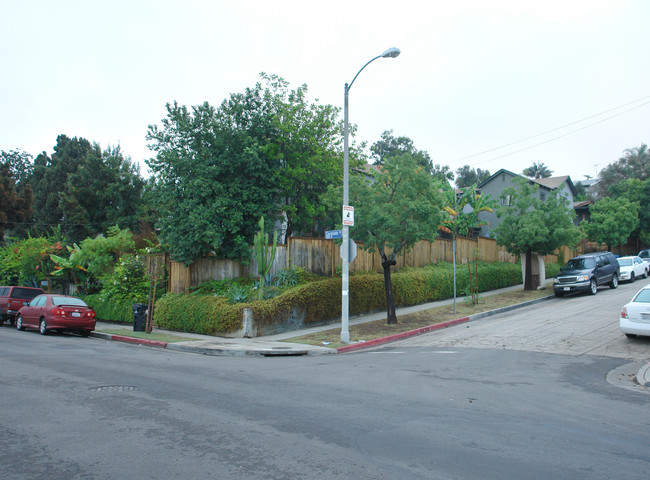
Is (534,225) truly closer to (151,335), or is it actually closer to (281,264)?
(281,264)

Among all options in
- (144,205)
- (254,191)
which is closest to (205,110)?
(254,191)

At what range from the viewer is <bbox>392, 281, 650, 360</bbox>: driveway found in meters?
12.4

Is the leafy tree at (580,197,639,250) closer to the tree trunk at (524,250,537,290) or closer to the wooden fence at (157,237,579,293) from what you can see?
the tree trunk at (524,250,537,290)

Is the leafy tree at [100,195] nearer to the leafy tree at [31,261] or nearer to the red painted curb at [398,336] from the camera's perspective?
the leafy tree at [31,261]

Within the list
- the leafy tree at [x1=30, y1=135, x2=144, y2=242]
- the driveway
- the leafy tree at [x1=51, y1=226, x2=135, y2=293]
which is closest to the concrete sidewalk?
the driveway

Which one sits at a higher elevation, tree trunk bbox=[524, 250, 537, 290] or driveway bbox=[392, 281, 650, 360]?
tree trunk bbox=[524, 250, 537, 290]

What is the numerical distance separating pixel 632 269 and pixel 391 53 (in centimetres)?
2242

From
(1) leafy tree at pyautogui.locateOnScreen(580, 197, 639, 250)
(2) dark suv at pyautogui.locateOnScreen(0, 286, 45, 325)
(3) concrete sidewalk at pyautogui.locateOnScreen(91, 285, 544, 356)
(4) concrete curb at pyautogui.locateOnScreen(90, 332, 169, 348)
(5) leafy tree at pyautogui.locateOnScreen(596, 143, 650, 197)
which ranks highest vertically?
(5) leafy tree at pyautogui.locateOnScreen(596, 143, 650, 197)

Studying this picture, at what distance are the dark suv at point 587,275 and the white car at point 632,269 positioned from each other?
3.03 metres

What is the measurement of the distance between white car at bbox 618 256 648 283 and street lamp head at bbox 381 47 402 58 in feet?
71.0

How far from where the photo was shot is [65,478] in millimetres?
4367

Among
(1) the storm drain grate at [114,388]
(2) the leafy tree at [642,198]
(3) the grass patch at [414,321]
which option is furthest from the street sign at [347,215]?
(2) the leafy tree at [642,198]

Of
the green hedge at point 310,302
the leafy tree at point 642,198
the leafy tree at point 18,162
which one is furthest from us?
the leafy tree at point 18,162

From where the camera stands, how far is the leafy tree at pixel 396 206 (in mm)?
16344
